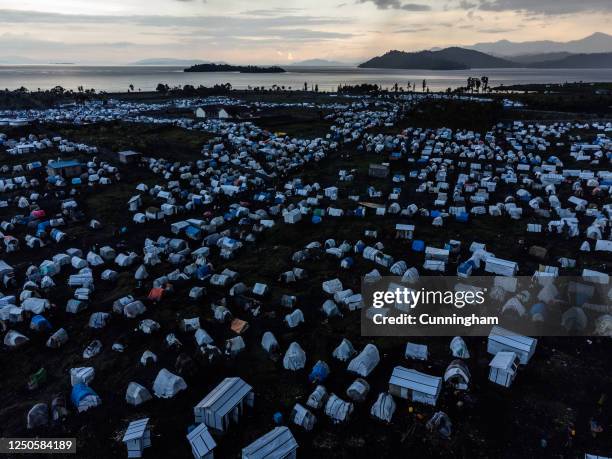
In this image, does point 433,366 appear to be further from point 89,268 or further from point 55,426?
point 89,268

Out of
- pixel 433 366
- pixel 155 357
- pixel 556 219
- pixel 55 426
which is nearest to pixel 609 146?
pixel 556 219

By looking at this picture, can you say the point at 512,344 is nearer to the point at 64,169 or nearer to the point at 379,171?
the point at 379,171

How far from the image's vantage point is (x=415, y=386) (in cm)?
912

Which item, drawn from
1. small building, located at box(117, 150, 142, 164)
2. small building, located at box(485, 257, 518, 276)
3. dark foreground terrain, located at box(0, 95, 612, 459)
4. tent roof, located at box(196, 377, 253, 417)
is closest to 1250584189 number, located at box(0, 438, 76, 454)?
dark foreground terrain, located at box(0, 95, 612, 459)

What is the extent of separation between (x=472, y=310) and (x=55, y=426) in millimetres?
11474

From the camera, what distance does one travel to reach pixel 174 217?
66.8ft

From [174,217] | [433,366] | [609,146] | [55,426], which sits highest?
[609,146]

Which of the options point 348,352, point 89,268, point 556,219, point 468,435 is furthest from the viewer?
point 556,219

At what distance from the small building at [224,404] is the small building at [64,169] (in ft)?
73.4

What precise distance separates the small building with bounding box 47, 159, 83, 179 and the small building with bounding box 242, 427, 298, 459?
79.3 feet

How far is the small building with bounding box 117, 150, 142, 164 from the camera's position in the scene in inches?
1128

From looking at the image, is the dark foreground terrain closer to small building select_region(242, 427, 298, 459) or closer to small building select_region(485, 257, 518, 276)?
small building select_region(242, 427, 298, 459)

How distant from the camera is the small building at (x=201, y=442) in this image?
7.86 meters

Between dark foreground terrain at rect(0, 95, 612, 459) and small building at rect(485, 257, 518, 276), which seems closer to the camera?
dark foreground terrain at rect(0, 95, 612, 459)
